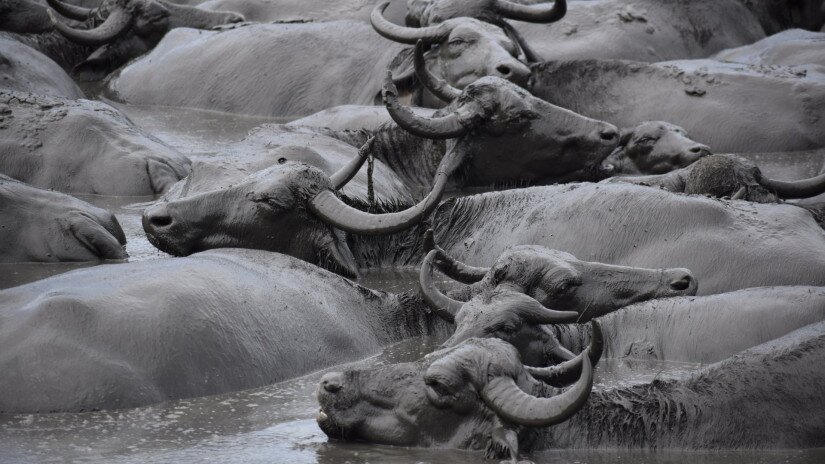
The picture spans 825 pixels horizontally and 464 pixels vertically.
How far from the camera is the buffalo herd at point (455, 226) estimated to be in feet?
19.0

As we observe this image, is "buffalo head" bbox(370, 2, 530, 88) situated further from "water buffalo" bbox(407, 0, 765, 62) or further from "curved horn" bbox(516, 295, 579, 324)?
"curved horn" bbox(516, 295, 579, 324)

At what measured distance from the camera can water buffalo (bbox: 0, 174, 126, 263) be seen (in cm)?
836

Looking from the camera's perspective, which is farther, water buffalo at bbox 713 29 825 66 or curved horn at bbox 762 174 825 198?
water buffalo at bbox 713 29 825 66

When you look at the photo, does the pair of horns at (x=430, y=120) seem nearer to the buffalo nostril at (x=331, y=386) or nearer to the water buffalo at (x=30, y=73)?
the water buffalo at (x=30, y=73)

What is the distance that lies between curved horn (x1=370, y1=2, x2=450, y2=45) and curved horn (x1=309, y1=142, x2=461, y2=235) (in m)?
4.36

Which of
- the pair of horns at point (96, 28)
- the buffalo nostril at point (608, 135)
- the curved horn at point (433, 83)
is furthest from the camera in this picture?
the pair of horns at point (96, 28)

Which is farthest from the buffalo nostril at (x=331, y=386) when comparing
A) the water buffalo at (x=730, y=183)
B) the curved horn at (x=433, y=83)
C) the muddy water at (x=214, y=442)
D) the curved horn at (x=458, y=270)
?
the curved horn at (x=433, y=83)

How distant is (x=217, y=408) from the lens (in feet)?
20.4

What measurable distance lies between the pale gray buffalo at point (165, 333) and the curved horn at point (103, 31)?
8.20 m

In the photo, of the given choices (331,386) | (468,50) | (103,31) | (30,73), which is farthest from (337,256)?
(103,31)

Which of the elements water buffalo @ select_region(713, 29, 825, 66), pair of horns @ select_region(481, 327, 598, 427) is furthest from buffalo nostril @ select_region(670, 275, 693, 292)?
water buffalo @ select_region(713, 29, 825, 66)

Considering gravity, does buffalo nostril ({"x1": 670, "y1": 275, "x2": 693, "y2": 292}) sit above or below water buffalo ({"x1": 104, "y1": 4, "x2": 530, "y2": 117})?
above

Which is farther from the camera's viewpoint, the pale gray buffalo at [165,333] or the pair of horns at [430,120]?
the pair of horns at [430,120]

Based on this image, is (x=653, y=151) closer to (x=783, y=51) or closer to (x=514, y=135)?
(x=514, y=135)
